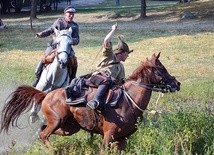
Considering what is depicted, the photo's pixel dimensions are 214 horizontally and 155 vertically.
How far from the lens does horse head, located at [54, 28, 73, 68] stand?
388 inches

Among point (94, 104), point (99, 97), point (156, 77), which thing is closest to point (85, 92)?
point (99, 97)

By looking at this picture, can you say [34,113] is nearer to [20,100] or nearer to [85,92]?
[20,100]

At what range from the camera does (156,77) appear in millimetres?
8875

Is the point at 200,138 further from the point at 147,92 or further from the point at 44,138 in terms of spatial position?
the point at 44,138

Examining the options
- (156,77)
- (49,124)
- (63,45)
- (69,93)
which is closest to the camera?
(156,77)

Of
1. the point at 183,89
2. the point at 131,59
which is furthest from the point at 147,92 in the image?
the point at 131,59

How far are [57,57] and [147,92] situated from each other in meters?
1.90

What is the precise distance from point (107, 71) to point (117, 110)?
3.30ft

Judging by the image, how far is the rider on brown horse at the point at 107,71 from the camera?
8.81 metres

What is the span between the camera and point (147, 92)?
8930 millimetres

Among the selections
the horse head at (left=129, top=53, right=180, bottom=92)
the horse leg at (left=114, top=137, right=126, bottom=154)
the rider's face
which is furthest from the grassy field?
the rider's face

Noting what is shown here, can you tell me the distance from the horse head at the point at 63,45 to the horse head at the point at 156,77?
55.9 inches

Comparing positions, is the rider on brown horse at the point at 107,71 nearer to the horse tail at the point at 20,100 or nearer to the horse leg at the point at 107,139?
the horse leg at the point at 107,139

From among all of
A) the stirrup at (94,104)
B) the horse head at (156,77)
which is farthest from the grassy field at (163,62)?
the stirrup at (94,104)
